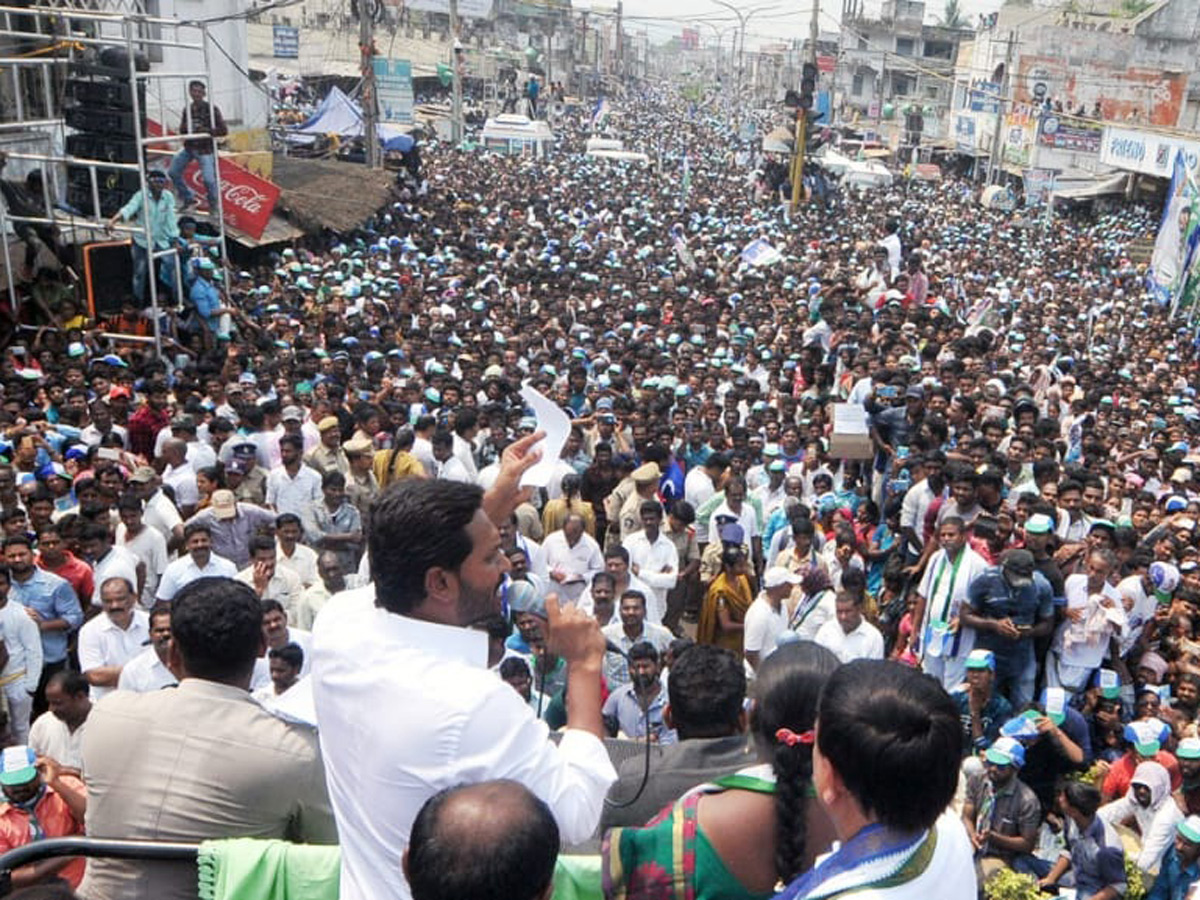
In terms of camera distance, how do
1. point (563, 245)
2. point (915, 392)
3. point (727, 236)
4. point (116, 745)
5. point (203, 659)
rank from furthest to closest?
point (727, 236) < point (563, 245) < point (915, 392) < point (203, 659) < point (116, 745)

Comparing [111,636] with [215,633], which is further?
[111,636]

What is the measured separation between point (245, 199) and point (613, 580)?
10.7 m

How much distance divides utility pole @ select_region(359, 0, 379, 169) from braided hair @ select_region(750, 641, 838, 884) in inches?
833

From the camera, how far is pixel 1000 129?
36562 millimetres

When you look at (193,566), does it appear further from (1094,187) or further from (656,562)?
(1094,187)

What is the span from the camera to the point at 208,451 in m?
7.38

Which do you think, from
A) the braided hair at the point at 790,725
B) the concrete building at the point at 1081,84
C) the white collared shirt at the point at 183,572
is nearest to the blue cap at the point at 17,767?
the white collared shirt at the point at 183,572

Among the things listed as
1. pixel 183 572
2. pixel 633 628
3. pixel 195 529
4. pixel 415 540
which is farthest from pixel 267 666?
pixel 415 540

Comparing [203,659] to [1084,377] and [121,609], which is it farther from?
[1084,377]

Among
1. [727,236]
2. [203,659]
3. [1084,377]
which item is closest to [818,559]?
[203,659]

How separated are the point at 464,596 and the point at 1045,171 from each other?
109ft

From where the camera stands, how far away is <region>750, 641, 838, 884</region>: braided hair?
1780mm

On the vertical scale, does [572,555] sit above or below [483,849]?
below

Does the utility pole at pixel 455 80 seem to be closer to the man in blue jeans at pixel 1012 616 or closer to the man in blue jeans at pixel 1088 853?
the man in blue jeans at pixel 1012 616
